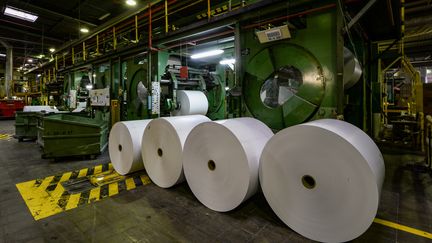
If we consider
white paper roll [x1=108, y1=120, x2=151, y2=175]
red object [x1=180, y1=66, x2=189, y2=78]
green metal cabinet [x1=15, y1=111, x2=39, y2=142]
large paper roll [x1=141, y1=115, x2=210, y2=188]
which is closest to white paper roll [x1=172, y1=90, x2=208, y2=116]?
red object [x1=180, y1=66, x2=189, y2=78]

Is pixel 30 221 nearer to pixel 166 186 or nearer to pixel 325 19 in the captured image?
pixel 166 186

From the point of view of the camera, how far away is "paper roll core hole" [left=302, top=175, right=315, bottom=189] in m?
1.95

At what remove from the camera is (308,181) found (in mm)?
1994

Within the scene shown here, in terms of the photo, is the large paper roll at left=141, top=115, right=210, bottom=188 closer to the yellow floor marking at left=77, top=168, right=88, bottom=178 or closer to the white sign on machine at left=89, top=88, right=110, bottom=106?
the yellow floor marking at left=77, top=168, right=88, bottom=178

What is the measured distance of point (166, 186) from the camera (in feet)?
10.3

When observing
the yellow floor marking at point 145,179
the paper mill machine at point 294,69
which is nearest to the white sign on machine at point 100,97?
the yellow floor marking at point 145,179

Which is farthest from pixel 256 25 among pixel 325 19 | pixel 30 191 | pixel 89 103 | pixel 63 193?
pixel 89 103

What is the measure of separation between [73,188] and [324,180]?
11.1 ft

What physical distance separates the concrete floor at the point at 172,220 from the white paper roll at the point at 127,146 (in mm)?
619

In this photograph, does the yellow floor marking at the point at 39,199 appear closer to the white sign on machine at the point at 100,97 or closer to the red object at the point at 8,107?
the white sign on machine at the point at 100,97

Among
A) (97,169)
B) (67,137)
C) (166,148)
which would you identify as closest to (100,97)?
(67,137)

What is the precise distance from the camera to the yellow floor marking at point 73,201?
8.51 feet

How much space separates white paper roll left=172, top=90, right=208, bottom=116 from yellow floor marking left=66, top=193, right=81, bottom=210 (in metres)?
3.15

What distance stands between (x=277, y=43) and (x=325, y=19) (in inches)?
29.2
